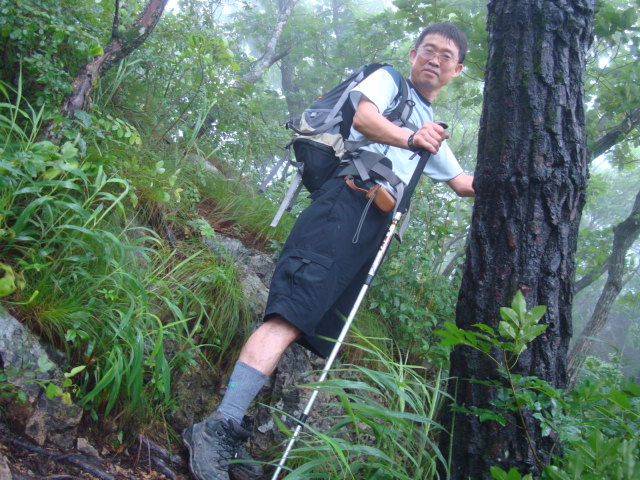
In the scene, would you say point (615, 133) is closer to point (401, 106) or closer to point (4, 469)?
point (401, 106)

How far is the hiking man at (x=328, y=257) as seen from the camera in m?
2.29

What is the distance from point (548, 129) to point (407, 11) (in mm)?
3489

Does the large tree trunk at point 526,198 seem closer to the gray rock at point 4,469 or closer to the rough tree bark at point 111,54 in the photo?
the gray rock at point 4,469

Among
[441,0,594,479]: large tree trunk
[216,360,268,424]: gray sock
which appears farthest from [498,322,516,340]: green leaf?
[216,360,268,424]: gray sock

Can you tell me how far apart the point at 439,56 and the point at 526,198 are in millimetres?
1555

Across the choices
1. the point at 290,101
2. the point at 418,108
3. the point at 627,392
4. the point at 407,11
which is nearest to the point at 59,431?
the point at 627,392

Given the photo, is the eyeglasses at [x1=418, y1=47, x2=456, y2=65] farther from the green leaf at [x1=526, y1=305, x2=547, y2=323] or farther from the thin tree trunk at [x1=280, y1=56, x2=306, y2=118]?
the thin tree trunk at [x1=280, y1=56, x2=306, y2=118]

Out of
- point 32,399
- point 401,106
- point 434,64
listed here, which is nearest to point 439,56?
point 434,64

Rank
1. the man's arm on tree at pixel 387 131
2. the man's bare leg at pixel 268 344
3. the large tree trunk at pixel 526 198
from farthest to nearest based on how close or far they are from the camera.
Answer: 1. the man's arm on tree at pixel 387 131
2. the man's bare leg at pixel 268 344
3. the large tree trunk at pixel 526 198

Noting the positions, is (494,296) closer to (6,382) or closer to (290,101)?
(6,382)

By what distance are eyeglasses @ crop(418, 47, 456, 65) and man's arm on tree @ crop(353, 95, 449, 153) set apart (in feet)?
2.44

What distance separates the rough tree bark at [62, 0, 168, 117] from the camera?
9.16ft

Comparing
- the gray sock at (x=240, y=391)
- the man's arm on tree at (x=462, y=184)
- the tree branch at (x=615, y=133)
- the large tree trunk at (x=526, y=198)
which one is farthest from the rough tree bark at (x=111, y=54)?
the tree branch at (x=615, y=133)

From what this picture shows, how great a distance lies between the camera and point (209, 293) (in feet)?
10.2
